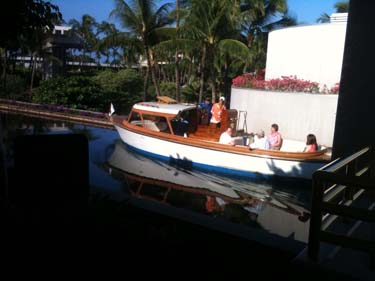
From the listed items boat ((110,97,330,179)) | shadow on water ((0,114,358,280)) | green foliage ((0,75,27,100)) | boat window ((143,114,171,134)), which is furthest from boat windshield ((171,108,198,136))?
green foliage ((0,75,27,100))

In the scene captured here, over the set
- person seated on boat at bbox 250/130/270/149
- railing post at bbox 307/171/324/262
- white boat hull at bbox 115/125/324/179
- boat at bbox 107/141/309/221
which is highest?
railing post at bbox 307/171/324/262

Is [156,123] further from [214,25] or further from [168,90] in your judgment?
[168,90]

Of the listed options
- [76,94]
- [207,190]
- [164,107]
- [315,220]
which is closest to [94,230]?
[315,220]

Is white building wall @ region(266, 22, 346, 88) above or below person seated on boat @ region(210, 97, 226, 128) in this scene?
above

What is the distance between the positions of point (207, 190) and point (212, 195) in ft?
1.92

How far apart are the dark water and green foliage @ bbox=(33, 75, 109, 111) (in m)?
8.47

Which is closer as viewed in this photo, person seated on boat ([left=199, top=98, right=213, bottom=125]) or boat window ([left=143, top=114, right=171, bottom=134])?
boat window ([left=143, top=114, right=171, bottom=134])

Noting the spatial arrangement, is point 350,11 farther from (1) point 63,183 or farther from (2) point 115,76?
(2) point 115,76

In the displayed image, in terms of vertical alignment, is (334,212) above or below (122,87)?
above

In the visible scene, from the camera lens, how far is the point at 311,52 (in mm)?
15703

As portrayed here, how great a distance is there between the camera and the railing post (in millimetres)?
3697

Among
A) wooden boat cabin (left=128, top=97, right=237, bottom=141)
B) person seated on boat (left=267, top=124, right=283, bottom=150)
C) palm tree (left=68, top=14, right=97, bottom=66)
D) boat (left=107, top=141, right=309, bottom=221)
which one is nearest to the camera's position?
boat (left=107, top=141, right=309, bottom=221)

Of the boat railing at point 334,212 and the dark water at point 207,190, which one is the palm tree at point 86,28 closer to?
the dark water at point 207,190

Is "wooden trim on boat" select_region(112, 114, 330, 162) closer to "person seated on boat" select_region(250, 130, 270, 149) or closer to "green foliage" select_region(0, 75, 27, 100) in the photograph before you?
"person seated on boat" select_region(250, 130, 270, 149)
